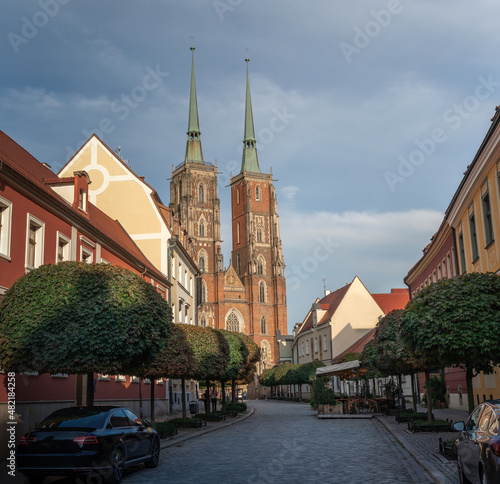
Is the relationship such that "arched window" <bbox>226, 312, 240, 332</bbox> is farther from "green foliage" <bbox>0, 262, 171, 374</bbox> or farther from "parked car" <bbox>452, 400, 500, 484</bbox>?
"parked car" <bbox>452, 400, 500, 484</bbox>

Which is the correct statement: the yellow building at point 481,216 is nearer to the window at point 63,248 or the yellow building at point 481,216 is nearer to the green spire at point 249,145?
the window at point 63,248

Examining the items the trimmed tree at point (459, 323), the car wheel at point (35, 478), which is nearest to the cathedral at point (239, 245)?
the trimmed tree at point (459, 323)

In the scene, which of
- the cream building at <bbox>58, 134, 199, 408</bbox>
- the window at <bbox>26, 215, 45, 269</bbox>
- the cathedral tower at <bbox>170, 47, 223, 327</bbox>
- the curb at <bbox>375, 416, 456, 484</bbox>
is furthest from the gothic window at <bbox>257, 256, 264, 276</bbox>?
the window at <bbox>26, 215, 45, 269</bbox>

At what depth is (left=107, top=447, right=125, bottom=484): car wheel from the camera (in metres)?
11.1

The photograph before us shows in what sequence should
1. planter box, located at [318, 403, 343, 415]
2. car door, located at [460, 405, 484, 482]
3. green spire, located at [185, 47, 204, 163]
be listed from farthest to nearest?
green spire, located at [185, 47, 204, 163] → planter box, located at [318, 403, 343, 415] → car door, located at [460, 405, 484, 482]

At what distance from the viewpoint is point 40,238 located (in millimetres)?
18859

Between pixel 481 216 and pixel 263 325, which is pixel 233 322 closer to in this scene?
pixel 263 325

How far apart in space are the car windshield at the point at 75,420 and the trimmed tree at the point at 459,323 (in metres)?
7.44

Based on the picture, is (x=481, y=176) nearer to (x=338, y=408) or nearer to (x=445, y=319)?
(x=445, y=319)

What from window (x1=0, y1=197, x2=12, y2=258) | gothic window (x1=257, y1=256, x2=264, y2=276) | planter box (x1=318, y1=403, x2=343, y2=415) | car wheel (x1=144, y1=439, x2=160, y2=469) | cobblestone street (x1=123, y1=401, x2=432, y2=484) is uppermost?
gothic window (x1=257, y1=256, x2=264, y2=276)

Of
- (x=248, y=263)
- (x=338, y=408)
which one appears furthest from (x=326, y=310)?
(x=248, y=263)

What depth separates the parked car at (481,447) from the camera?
24.3 ft

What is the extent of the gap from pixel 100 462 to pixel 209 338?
18.6 meters

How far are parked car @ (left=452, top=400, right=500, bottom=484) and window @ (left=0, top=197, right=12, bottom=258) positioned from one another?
465 inches
